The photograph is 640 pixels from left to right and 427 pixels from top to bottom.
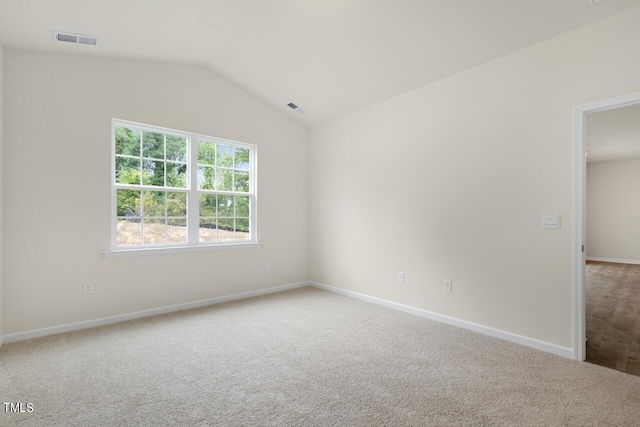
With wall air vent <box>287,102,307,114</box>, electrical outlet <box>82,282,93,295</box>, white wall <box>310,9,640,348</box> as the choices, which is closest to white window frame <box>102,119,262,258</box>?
electrical outlet <box>82,282,93,295</box>

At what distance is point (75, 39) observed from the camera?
2.93m

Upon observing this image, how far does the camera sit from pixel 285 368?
2.43 m

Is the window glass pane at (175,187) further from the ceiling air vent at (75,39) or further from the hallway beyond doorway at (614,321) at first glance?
the hallway beyond doorway at (614,321)

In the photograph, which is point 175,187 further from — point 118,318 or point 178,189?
point 118,318

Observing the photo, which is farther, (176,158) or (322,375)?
(176,158)

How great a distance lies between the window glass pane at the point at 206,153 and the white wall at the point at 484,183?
1.87 m

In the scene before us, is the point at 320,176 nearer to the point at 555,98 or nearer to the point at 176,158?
the point at 176,158

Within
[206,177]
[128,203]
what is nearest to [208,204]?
[206,177]

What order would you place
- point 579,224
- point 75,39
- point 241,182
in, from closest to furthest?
point 579,224
point 75,39
point 241,182

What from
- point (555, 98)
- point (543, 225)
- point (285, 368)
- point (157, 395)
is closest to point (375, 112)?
point (555, 98)

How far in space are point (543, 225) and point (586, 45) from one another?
1487 mm

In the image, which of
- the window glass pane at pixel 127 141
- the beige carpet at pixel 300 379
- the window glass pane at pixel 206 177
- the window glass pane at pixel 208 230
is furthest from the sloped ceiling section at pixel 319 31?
the beige carpet at pixel 300 379

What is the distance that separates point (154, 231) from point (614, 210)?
10.1m

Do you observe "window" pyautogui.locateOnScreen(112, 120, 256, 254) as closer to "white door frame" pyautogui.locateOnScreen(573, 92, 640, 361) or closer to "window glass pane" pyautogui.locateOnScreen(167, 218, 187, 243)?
"window glass pane" pyautogui.locateOnScreen(167, 218, 187, 243)
